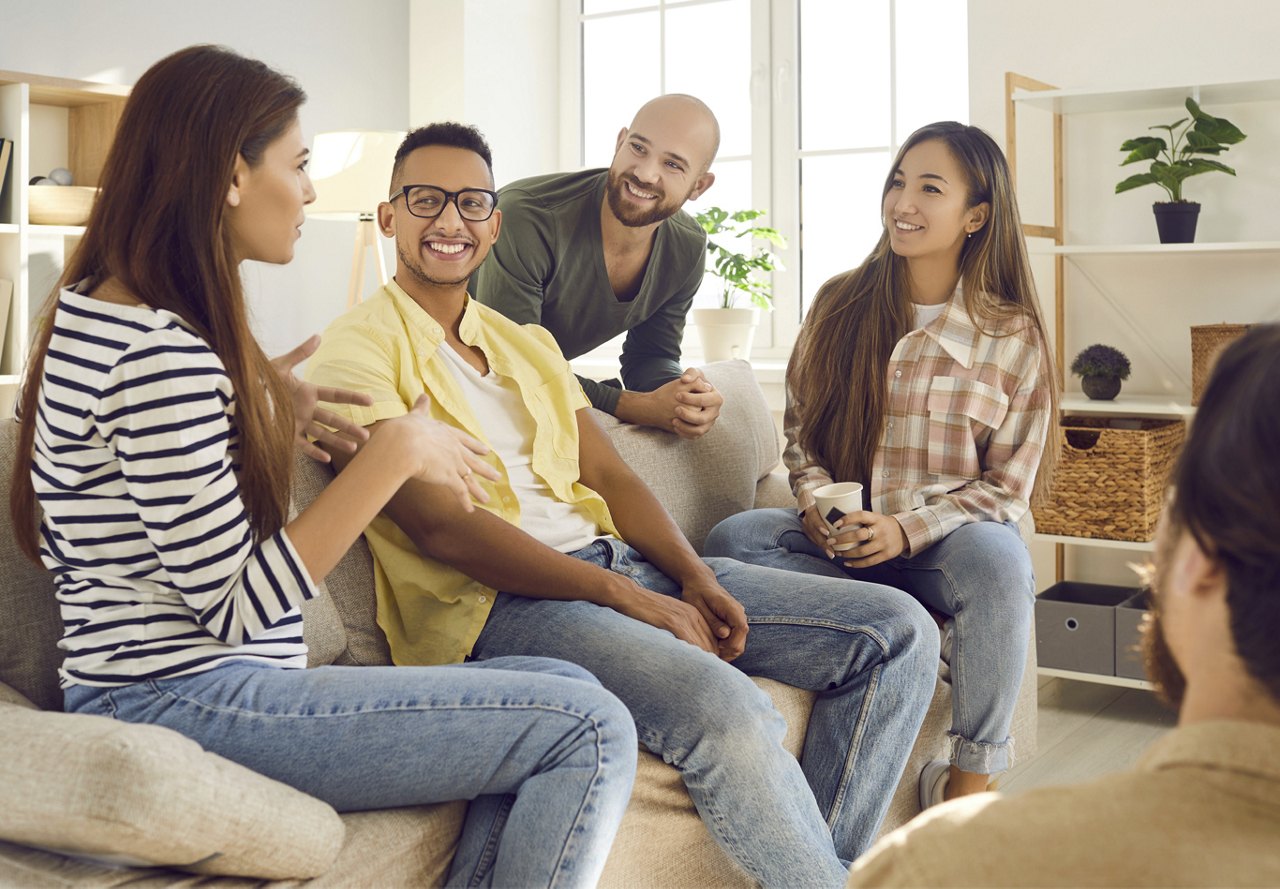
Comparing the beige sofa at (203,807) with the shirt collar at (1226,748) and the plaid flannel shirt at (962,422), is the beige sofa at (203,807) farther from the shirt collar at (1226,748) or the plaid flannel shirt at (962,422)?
the shirt collar at (1226,748)

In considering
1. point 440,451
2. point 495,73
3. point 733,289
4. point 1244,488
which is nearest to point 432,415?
point 440,451

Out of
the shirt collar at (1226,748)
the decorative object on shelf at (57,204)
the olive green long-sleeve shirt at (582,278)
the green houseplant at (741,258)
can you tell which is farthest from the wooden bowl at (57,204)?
the shirt collar at (1226,748)

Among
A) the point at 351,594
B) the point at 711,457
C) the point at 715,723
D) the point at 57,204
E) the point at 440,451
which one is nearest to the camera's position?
the point at 440,451

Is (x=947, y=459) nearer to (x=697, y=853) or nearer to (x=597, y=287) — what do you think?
(x=597, y=287)

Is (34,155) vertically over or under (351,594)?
over

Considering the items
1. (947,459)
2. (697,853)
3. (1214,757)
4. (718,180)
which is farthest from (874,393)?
(718,180)

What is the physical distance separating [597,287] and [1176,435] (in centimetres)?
158

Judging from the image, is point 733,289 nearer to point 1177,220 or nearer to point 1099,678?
point 1177,220

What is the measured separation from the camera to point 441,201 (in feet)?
6.36

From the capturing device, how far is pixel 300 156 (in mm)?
1476

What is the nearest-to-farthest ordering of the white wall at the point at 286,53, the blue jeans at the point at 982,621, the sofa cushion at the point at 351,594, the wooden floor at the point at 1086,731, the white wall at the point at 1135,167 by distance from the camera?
the sofa cushion at the point at 351,594, the blue jeans at the point at 982,621, the wooden floor at the point at 1086,731, the white wall at the point at 1135,167, the white wall at the point at 286,53

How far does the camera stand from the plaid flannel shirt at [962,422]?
7.43 feet

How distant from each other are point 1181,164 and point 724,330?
1410 mm

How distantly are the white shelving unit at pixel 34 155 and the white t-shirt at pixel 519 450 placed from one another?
1.91 metres
